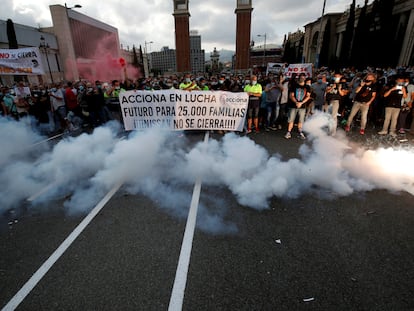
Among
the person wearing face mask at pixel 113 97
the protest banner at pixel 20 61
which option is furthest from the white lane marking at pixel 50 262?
the protest banner at pixel 20 61

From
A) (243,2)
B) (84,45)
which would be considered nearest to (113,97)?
(84,45)

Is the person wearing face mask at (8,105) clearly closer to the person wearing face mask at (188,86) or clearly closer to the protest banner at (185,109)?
the protest banner at (185,109)

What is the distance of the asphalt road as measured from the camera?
2.10 meters

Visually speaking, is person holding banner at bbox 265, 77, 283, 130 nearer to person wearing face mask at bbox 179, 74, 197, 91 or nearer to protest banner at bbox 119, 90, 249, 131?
protest banner at bbox 119, 90, 249, 131

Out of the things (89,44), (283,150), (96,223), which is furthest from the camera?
(89,44)

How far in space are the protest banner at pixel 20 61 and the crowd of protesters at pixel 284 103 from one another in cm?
69

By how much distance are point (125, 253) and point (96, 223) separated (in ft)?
2.80

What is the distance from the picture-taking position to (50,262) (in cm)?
257

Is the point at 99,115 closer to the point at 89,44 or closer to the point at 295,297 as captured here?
the point at 295,297

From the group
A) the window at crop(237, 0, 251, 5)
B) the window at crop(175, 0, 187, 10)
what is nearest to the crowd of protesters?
the window at crop(237, 0, 251, 5)

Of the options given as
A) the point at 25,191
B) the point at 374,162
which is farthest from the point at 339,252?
the point at 25,191

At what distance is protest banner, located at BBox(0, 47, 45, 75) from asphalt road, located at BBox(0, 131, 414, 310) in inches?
324

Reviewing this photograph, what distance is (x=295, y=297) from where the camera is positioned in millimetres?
2096

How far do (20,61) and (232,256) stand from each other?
36.5 ft
